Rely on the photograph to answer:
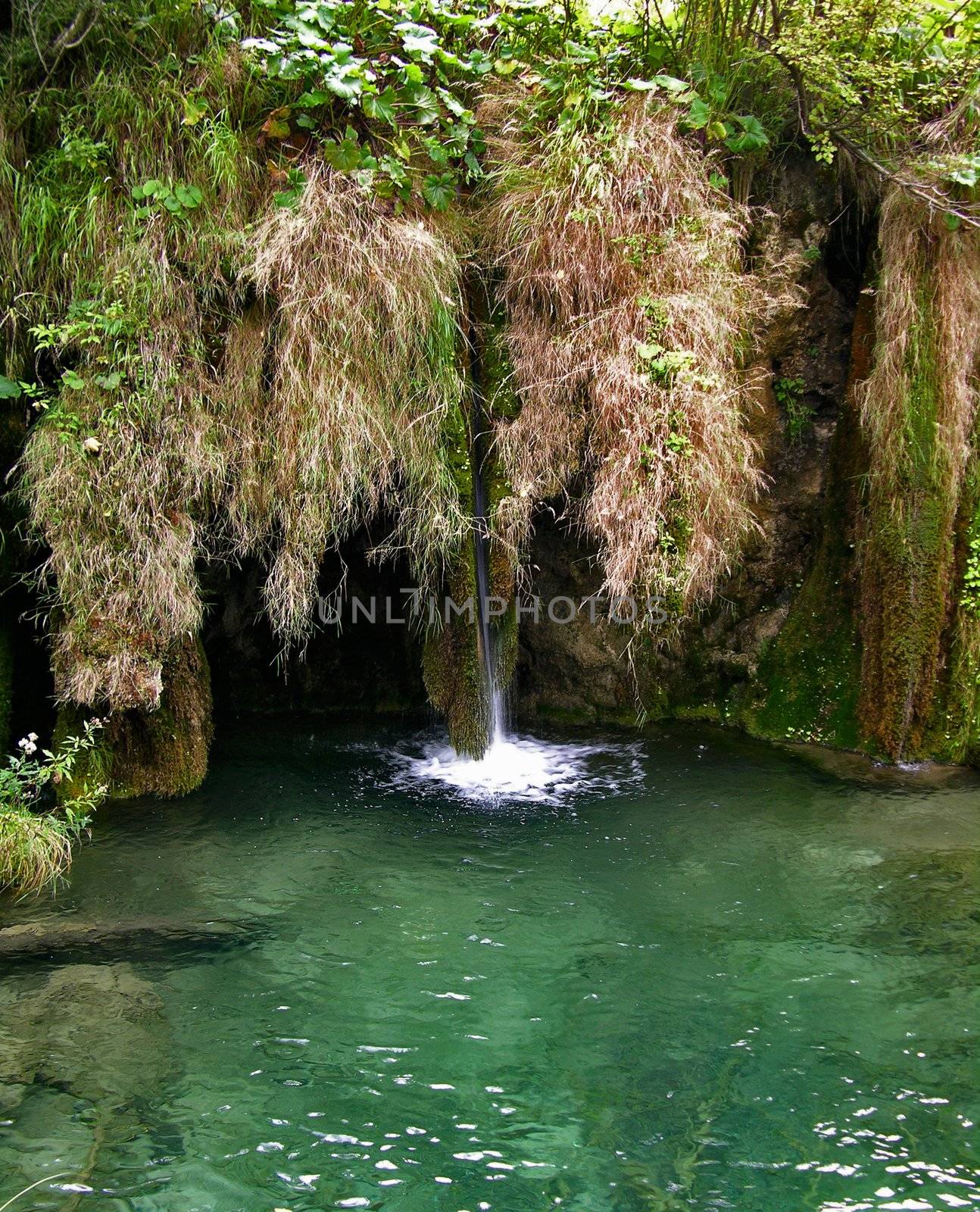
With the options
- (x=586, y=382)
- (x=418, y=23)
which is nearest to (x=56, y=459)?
(x=586, y=382)

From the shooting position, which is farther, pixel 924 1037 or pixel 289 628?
pixel 289 628

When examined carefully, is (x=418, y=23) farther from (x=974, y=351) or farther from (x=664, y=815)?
(x=664, y=815)

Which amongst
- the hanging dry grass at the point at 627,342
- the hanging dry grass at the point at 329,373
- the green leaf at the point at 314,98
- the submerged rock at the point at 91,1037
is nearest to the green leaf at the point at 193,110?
the green leaf at the point at 314,98

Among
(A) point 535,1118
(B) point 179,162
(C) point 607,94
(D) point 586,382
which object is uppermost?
(C) point 607,94

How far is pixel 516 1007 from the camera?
11.8 ft

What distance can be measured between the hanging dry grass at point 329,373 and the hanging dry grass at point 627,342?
0.49 metres

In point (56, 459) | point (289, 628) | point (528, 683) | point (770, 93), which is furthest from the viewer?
point (528, 683)

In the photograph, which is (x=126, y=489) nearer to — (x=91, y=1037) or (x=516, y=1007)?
(x=91, y=1037)

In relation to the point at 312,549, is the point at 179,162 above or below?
above

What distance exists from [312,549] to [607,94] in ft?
9.73

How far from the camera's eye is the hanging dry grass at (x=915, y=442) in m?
5.68

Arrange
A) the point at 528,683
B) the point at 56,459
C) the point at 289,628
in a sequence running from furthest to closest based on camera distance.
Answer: the point at 528,683
the point at 289,628
the point at 56,459

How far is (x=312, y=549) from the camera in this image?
507 cm

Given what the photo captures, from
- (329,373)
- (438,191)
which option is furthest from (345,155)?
(329,373)
